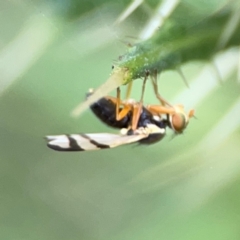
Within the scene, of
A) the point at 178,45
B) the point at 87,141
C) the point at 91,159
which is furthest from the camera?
the point at 91,159

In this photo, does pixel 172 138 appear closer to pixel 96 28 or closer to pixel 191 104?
pixel 191 104

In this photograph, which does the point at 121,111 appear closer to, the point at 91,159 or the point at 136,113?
the point at 136,113

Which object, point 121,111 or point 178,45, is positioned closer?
point 178,45

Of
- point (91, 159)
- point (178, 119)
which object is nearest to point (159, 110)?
point (178, 119)

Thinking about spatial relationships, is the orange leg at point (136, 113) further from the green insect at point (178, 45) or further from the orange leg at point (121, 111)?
the green insect at point (178, 45)

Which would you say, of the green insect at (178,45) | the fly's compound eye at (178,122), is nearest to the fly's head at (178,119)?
the fly's compound eye at (178,122)

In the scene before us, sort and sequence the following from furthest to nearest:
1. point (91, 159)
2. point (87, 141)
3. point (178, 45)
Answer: point (91, 159) → point (87, 141) → point (178, 45)
